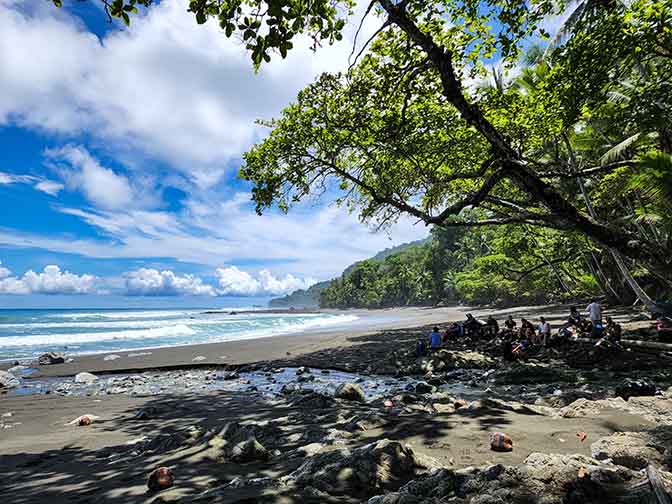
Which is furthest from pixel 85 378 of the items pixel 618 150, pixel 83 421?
pixel 618 150

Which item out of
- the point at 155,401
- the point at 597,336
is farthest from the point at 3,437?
the point at 597,336

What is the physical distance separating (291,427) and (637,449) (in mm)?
4396

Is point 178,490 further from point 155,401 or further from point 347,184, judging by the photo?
point 347,184

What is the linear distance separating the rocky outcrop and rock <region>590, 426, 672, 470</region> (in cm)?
36

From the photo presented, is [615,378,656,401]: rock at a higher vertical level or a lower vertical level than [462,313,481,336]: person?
lower

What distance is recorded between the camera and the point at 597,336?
1260 cm

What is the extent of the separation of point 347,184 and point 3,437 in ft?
40.4

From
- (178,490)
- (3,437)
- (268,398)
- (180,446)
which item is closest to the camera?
(178,490)

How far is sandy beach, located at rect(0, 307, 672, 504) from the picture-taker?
12.1ft

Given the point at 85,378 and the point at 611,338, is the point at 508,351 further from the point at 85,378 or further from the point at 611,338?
the point at 85,378

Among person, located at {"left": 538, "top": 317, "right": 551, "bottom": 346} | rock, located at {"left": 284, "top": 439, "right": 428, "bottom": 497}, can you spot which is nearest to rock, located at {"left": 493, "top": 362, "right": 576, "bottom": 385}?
person, located at {"left": 538, "top": 317, "right": 551, "bottom": 346}

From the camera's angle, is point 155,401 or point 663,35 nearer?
point 663,35

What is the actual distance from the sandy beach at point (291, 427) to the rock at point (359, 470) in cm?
2

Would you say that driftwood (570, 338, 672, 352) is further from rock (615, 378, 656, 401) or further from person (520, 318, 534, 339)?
rock (615, 378, 656, 401)
